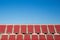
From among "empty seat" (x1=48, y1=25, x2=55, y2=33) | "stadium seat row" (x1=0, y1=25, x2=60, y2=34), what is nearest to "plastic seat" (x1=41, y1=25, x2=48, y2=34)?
"stadium seat row" (x1=0, y1=25, x2=60, y2=34)

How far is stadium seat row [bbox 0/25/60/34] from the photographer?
135 inches

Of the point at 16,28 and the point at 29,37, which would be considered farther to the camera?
the point at 16,28

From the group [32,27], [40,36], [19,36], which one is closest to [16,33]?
[19,36]

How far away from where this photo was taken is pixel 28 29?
3471 mm

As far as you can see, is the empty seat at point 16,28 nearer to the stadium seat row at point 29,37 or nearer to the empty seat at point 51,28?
the stadium seat row at point 29,37

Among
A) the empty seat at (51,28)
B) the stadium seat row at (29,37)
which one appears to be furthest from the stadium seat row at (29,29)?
the stadium seat row at (29,37)

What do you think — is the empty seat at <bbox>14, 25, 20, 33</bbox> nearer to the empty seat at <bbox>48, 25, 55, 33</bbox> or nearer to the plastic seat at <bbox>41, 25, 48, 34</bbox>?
the plastic seat at <bbox>41, 25, 48, 34</bbox>

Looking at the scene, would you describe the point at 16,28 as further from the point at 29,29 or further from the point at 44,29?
the point at 44,29

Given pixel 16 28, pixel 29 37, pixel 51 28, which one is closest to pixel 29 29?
pixel 29 37

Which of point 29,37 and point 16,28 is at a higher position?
point 16,28

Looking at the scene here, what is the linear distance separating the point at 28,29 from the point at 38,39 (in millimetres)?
514

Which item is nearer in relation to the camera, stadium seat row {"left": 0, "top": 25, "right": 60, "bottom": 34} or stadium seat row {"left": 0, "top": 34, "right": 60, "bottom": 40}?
stadium seat row {"left": 0, "top": 34, "right": 60, "bottom": 40}

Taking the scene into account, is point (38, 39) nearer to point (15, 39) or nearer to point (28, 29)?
point (28, 29)

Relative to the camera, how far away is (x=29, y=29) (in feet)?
11.4
